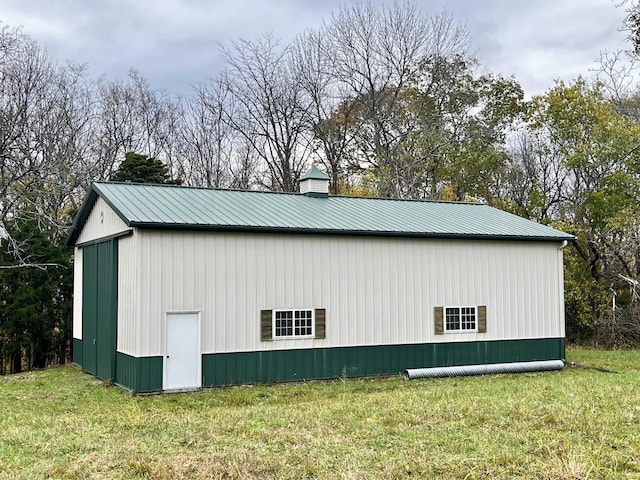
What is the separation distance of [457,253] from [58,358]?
1296 cm

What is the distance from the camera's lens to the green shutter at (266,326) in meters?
15.0

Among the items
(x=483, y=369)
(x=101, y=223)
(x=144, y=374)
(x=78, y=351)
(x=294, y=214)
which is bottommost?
(x=483, y=369)

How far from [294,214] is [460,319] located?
4.82 meters

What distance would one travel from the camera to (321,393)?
45.4 ft

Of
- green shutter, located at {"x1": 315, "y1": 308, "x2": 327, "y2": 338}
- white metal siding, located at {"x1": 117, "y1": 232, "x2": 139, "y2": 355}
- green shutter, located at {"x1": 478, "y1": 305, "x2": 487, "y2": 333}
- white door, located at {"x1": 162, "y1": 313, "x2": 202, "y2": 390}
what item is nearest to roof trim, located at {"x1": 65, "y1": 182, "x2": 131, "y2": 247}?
white metal siding, located at {"x1": 117, "y1": 232, "x2": 139, "y2": 355}

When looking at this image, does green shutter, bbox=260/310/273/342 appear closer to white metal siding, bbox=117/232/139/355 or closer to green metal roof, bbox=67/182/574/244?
green metal roof, bbox=67/182/574/244

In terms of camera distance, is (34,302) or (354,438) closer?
(354,438)

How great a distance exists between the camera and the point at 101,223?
1661 cm

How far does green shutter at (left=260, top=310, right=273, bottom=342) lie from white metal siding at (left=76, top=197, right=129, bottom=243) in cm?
340

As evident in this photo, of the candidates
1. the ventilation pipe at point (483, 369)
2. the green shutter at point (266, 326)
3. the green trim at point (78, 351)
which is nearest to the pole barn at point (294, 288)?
the green shutter at point (266, 326)

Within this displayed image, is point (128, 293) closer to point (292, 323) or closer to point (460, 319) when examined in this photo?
point (292, 323)

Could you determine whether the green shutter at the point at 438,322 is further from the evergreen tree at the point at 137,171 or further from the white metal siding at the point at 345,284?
the evergreen tree at the point at 137,171

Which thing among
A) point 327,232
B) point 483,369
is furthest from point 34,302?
point 483,369

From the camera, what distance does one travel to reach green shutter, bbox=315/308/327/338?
15570mm
